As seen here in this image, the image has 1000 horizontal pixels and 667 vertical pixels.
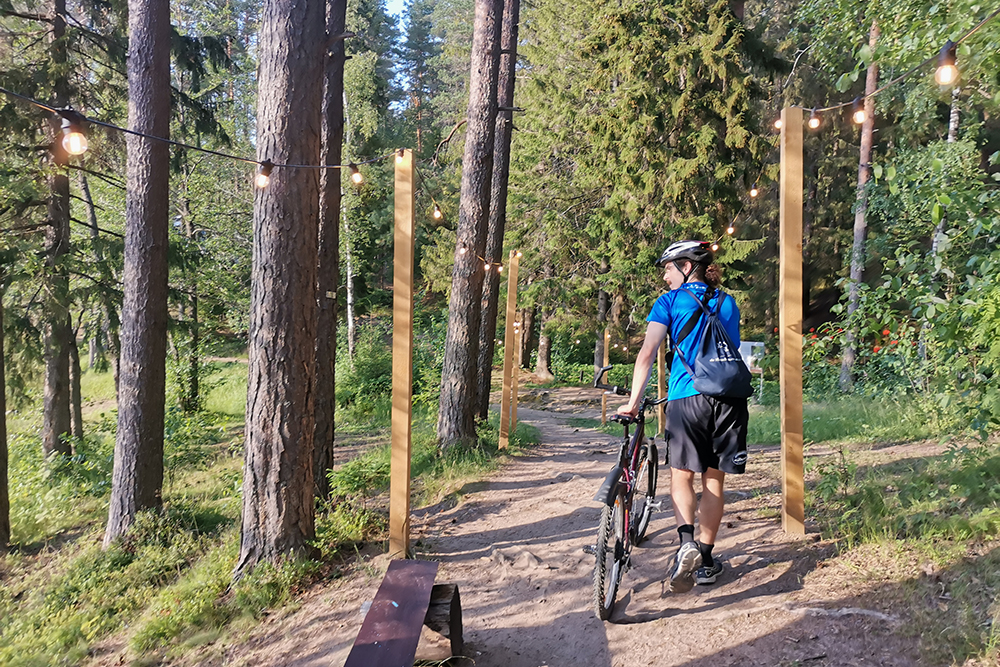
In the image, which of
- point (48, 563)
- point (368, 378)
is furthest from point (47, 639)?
point (368, 378)

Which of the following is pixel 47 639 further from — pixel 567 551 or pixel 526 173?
pixel 526 173

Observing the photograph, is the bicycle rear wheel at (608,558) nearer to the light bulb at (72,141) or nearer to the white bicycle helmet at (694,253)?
the white bicycle helmet at (694,253)

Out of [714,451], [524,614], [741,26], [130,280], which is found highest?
[741,26]

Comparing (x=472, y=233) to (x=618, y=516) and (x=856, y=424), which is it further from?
(x=618, y=516)

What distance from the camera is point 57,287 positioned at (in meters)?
9.85

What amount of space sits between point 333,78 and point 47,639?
5771 millimetres

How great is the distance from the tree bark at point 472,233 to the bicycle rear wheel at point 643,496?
4478 millimetres

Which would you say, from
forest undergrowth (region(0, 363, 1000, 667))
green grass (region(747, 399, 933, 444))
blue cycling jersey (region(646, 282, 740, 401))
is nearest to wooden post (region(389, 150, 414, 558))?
forest undergrowth (region(0, 363, 1000, 667))

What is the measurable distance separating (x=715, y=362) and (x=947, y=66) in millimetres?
1874

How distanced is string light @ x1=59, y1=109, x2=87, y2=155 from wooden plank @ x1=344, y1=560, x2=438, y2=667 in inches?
119

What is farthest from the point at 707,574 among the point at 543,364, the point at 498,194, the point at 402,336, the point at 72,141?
the point at 543,364

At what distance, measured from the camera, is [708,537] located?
3.71 meters

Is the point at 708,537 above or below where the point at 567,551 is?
above

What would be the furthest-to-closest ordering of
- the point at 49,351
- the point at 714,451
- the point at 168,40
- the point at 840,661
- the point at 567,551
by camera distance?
the point at 49,351
the point at 168,40
the point at 567,551
the point at 714,451
the point at 840,661
